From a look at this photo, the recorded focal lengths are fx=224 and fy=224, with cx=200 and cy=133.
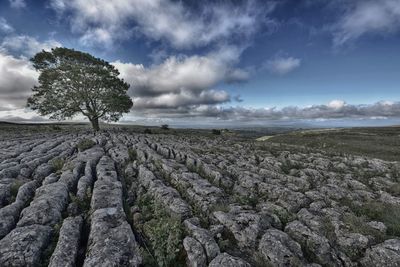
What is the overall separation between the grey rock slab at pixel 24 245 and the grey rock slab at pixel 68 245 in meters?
0.67

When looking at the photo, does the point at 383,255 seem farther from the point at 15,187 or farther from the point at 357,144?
the point at 357,144

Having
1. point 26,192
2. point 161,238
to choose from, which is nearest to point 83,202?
point 26,192

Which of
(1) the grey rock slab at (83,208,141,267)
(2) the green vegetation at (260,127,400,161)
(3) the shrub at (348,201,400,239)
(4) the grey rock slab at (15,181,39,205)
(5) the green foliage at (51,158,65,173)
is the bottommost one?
(2) the green vegetation at (260,127,400,161)

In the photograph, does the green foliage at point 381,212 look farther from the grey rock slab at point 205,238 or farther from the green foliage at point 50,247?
the green foliage at point 50,247

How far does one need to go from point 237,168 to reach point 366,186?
31.7ft

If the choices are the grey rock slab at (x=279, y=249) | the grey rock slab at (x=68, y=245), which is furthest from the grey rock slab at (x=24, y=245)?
the grey rock slab at (x=279, y=249)

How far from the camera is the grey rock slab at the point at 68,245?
775 centimetres

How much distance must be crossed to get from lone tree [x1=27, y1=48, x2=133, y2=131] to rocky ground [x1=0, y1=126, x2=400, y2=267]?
3976 centimetres

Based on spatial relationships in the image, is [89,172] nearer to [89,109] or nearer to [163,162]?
[163,162]

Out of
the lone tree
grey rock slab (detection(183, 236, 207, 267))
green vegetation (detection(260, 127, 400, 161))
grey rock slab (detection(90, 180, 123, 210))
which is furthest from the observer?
the lone tree

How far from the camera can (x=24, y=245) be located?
8.41 meters

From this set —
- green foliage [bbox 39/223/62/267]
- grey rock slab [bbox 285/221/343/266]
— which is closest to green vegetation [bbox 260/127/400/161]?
grey rock slab [bbox 285/221/343/266]

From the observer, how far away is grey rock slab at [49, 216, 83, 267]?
7.75m

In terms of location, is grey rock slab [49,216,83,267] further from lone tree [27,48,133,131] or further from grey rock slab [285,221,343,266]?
lone tree [27,48,133,131]
